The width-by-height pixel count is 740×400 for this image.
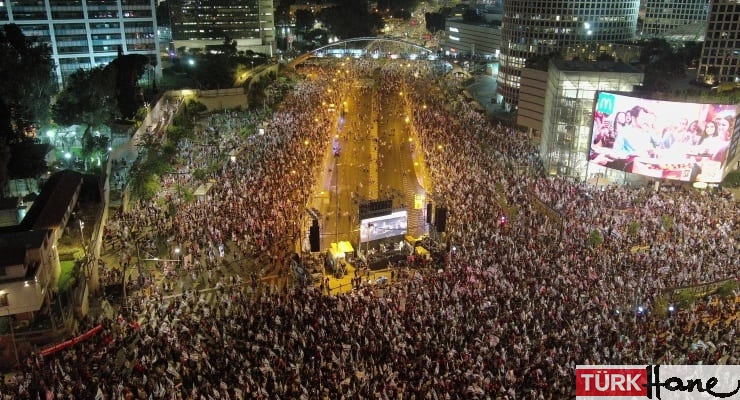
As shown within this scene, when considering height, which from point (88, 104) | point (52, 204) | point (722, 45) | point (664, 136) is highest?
point (722, 45)

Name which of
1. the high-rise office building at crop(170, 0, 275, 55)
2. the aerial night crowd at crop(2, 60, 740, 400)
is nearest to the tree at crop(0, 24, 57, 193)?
the aerial night crowd at crop(2, 60, 740, 400)

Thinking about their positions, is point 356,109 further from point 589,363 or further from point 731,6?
point 589,363

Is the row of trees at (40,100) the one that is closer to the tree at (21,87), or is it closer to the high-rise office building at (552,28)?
the tree at (21,87)

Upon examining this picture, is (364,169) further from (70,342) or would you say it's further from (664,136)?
(70,342)

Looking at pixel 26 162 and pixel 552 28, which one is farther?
pixel 552 28

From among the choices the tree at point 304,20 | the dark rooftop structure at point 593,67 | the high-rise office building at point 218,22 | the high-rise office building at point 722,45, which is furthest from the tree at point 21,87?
the tree at point 304,20

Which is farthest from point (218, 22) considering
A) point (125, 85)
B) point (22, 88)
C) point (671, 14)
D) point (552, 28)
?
point (671, 14)

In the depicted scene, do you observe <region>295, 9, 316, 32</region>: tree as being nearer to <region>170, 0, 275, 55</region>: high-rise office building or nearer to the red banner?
<region>170, 0, 275, 55</region>: high-rise office building
